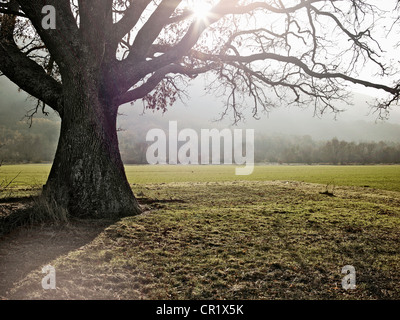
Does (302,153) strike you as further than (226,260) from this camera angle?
Yes

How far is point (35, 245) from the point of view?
176 inches

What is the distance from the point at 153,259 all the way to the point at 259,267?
5.26 feet

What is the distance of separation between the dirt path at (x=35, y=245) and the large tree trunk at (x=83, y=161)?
0.76 metres

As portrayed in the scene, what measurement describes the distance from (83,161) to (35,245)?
2450 mm

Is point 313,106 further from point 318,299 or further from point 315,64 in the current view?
point 318,299

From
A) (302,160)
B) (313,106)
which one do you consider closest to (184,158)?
(302,160)

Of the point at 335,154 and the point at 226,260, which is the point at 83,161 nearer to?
the point at 226,260

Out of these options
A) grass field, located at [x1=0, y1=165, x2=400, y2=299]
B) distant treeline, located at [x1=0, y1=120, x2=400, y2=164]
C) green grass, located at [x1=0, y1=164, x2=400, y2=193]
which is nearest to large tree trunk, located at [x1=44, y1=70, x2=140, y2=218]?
grass field, located at [x1=0, y1=165, x2=400, y2=299]

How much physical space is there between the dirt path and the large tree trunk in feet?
2.48

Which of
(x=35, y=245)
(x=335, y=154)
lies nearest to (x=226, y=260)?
(x=35, y=245)

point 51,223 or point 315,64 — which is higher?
point 315,64

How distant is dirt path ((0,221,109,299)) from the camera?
3512mm

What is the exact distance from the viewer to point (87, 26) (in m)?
6.54

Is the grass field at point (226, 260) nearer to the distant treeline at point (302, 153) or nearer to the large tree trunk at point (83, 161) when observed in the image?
the large tree trunk at point (83, 161)
